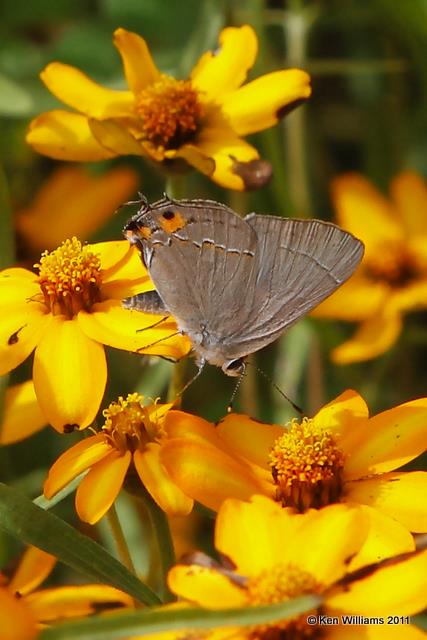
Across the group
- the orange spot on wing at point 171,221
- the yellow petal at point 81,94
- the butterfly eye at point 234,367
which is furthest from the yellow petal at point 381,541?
the yellow petal at point 81,94

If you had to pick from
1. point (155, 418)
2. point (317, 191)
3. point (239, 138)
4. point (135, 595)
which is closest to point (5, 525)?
point (135, 595)

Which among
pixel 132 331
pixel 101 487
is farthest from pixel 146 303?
pixel 101 487

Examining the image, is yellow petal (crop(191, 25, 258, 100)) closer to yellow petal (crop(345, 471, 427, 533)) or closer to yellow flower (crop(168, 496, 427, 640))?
yellow petal (crop(345, 471, 427, 533))

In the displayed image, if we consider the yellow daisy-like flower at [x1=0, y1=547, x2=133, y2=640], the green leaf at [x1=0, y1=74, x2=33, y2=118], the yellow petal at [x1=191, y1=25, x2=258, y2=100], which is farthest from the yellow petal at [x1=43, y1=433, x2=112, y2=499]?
the green leaf at [x1=0, y1=74, x2=33, y2=118]

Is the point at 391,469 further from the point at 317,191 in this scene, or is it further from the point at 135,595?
the point at 317,191

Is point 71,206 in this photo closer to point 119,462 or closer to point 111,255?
point 111,255
